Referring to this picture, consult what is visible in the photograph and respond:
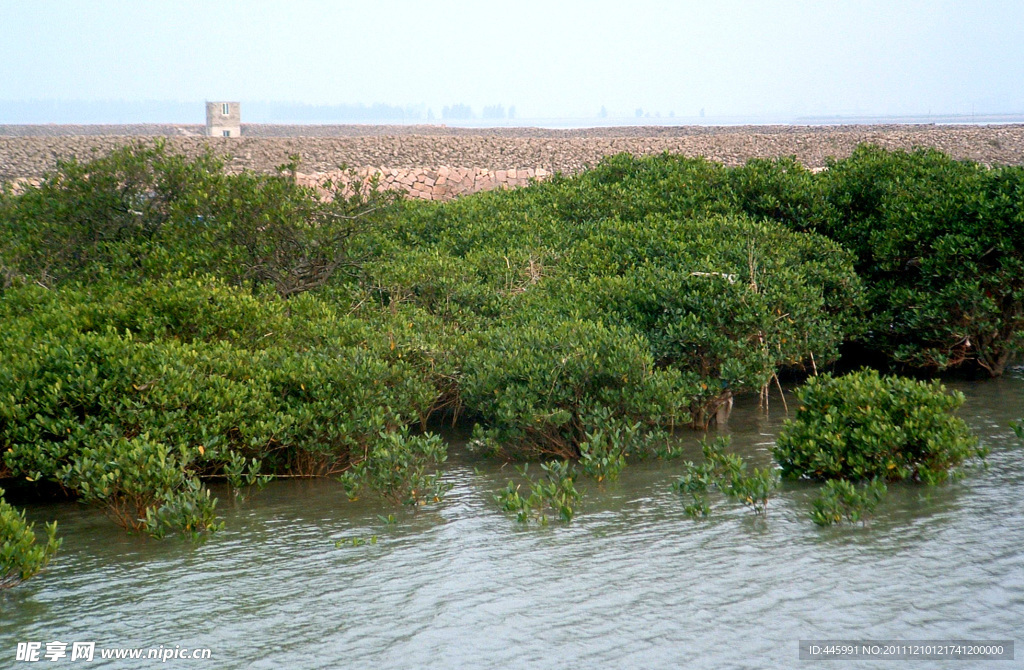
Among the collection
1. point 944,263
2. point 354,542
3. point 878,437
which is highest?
point 944,263

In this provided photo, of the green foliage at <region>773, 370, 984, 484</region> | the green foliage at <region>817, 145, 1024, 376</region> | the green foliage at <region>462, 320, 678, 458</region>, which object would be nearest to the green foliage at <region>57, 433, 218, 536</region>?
the green foliage at <region>462, 320, 678, 458</region>

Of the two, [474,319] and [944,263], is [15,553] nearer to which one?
[474,319]

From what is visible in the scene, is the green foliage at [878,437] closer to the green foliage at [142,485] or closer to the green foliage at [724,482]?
the green foliage at [724,482]

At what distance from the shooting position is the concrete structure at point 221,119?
66.1 metres

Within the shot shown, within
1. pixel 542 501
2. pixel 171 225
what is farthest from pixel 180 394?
pixel 171 225

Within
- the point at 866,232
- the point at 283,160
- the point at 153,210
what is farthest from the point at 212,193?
the point at 283,160

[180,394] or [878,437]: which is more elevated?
[180,394]

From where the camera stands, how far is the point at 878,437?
27.1 feet

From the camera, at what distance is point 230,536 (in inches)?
296

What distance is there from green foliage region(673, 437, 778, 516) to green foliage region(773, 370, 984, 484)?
419 mm

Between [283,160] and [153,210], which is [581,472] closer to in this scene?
[153,210]

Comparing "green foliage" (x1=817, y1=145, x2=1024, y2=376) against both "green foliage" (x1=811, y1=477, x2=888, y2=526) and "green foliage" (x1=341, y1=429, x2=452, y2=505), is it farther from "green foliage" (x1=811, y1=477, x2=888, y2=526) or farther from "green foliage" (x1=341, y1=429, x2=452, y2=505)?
"green foliage" (x1=341, y1=429, x2=452, y2=505)

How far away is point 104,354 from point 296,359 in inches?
70.9

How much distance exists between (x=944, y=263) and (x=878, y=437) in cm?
453
